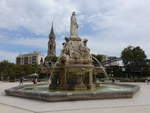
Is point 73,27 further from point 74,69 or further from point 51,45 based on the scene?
point 51,45

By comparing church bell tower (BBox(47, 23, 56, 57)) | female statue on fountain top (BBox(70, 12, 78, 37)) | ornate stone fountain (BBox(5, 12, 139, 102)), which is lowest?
ornate stone fountain (BBox(5, 12, 139, 102))

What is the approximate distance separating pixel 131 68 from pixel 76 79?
60.2 meters

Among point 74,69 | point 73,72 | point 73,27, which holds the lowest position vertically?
point 73,72

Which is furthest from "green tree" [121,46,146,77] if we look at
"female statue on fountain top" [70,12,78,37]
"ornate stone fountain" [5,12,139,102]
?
"ornate stone fountain" [5,12,139,102]

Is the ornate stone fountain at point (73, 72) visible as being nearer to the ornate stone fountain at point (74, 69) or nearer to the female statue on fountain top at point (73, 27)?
the ornate stone fountain at point (74, 69)

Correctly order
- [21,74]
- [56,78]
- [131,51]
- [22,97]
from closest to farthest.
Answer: [22,97] → [56,78] → [131,51] → [21,74]

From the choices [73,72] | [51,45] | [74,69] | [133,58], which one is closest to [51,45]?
Result: [51,45]

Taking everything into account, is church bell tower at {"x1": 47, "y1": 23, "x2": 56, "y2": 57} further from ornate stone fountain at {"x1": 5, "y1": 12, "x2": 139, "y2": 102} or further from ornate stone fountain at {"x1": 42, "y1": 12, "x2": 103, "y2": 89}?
ornate stone fountain at {"x1": 5, "y1": 12, "x2": 139, "y2": 102}

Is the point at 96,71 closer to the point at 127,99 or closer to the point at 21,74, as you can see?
the point at 127,99

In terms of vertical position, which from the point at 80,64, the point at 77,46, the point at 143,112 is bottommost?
the point at 143,112

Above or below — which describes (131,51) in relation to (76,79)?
above

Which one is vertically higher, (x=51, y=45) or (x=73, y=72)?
(x=51, y=45)

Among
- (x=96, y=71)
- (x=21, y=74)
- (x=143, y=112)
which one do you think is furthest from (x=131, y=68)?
(x=143, y=112)

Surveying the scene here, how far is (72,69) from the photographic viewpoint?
2147cm
